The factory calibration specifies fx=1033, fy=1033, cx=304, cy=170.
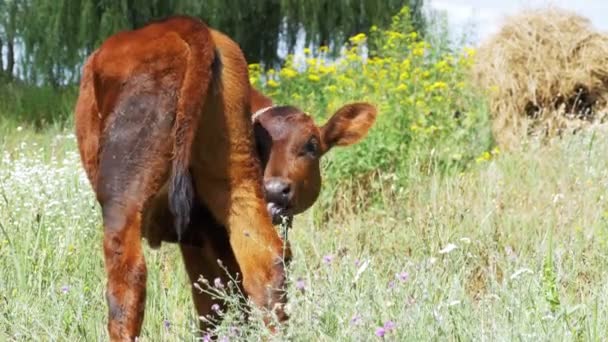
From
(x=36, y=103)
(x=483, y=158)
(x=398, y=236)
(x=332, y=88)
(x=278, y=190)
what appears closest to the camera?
(x=278, y=190)

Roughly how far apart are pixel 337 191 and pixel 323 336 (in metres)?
4.93

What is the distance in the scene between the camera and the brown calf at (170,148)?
10.8 ft

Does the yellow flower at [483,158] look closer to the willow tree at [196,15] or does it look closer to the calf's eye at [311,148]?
the calf's eye at [311,148]

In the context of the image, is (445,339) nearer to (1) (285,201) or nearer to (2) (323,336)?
(2) (323,336)

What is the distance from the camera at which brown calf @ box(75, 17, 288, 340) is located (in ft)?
10.8

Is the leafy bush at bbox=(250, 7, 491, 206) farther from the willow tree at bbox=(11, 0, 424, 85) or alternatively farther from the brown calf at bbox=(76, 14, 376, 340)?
the brown calf at bbox=(76, 14, 376, 340)

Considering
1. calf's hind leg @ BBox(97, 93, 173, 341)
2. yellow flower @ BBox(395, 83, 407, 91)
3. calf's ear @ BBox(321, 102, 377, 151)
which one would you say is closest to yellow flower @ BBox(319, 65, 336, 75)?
yellow flower @ BBox(395, 83, 407, 91)

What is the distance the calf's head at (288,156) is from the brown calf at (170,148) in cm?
58

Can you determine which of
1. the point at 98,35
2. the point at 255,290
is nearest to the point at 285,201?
the point at 255,290

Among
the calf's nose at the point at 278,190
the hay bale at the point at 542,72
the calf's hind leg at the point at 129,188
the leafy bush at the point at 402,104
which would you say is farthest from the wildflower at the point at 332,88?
the calf's hind leg at the point at 129,188

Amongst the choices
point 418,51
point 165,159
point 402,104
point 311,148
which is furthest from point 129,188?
point 418,51

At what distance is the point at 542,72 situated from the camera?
11.2 meters

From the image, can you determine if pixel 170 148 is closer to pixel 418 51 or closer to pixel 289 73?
pixel 418 51

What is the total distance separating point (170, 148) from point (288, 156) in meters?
0.99
